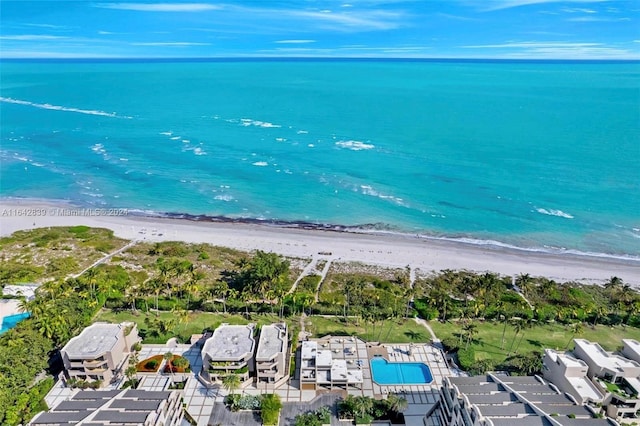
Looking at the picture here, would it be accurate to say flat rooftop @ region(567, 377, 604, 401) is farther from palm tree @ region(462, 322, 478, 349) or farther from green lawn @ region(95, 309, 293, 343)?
green lawn @ region(95, 309, 293, 343)

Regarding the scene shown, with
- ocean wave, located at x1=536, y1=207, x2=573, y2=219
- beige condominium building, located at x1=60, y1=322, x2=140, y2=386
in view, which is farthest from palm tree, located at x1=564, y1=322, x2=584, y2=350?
beige condominium building, located at x1=60, y1=322, x2=140, y2=386

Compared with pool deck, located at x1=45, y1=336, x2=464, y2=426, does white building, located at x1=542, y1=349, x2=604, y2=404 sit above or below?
above

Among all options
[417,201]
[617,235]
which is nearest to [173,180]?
[417,201]

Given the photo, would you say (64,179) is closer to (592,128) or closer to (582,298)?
(582,298)

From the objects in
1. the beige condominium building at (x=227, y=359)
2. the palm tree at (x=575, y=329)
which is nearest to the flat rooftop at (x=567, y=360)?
the palm tree at (x=575, y=329)

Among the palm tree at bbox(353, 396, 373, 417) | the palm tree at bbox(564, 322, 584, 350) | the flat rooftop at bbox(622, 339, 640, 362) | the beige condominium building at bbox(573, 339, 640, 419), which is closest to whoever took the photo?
the beige condominium building at bbox(573, 339, 640, 419)

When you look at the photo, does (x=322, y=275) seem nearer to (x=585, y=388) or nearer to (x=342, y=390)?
(x=342, y=390)
